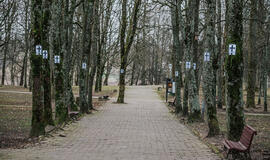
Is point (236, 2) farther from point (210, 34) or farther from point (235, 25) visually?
point (210, 34)

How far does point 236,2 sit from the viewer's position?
402 inches

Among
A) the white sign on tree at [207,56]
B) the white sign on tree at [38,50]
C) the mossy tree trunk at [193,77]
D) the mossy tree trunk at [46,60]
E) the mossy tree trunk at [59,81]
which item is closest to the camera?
the white sign on tree at [38,50]

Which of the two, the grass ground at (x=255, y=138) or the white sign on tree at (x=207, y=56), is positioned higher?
the white sign on tree at (x=207, y=56)

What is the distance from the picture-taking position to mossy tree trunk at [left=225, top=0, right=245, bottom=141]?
10047 millimetres

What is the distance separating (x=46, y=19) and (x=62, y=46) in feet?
16.5

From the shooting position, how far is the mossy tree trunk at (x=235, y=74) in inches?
Answer: 396

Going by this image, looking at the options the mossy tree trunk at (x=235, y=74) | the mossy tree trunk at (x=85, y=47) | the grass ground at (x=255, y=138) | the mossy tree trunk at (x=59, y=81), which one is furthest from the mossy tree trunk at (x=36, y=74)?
the mossy tree trunk at (x=85, y=47)

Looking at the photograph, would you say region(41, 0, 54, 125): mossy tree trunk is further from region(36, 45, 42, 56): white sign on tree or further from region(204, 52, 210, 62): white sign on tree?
region(204, 52, 210, 62): white sign on tree

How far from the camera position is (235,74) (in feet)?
33.0

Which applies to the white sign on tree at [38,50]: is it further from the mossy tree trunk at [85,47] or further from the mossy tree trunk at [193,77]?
the mossy tree trunk at [85,47]

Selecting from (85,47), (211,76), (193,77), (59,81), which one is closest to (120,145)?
(211,76)

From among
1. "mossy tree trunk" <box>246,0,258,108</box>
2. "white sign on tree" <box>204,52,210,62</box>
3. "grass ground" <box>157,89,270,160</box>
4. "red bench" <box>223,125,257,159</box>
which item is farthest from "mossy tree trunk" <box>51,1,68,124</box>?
"mossy tree trunk" <box>246,0,258,108</box>

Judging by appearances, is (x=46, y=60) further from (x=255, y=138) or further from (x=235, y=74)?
(x=255, y=138)

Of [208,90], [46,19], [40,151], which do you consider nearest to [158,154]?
[40,151]
